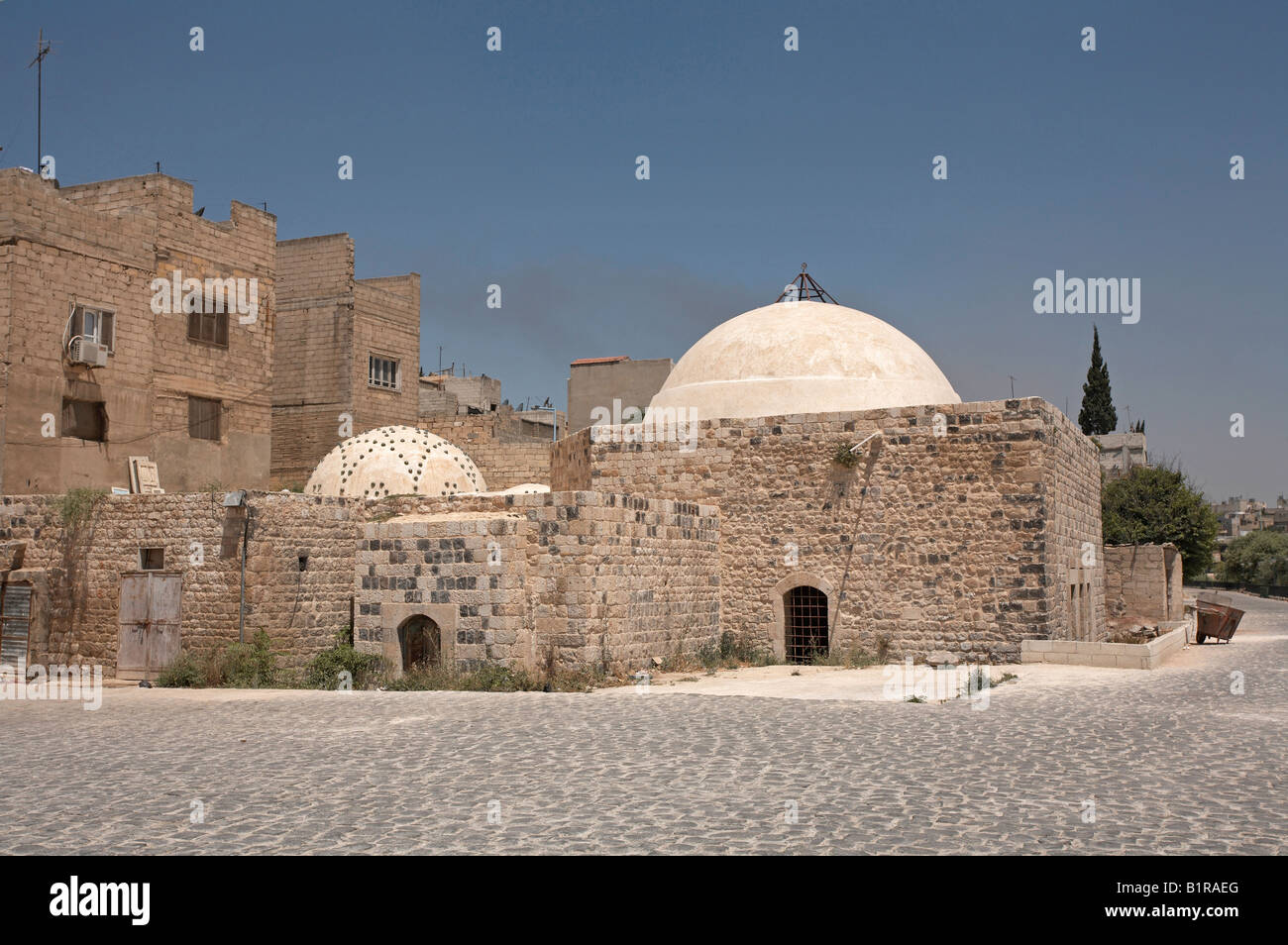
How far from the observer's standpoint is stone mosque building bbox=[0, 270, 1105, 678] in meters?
13.4

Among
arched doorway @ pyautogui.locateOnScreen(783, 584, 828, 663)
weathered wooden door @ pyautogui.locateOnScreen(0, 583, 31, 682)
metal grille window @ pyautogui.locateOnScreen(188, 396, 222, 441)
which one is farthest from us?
metal grille window @ pyautogui.locateOnScreen(188, 396, 222, 441)

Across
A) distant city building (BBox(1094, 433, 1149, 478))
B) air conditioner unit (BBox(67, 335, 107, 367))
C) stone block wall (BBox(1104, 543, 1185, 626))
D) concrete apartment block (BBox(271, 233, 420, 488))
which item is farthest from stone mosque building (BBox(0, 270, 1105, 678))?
distant city building (BBox(1094, 433, 1149, 478))

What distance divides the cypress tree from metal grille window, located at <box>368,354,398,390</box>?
145 ft

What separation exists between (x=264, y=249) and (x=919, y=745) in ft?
66.4

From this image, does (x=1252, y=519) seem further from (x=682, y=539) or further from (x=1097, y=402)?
(x=682, y=539)

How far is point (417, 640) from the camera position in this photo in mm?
13836

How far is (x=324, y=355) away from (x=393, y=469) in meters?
11.1

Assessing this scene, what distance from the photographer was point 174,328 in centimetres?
2181

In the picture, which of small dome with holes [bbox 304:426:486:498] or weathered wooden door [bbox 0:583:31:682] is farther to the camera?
small dome with holes [bbox 304:426:486:498]

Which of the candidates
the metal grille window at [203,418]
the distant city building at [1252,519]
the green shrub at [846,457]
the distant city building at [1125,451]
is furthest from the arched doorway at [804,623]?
the distant city building at [1252,519]

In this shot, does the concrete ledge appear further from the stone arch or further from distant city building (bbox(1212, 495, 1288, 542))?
distant city building (bbox(1212, 495, 1288, 542))

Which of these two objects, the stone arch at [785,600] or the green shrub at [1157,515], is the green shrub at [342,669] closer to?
the stone arch at [785,600]

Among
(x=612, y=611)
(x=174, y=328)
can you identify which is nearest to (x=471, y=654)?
(x=612, y=611)
